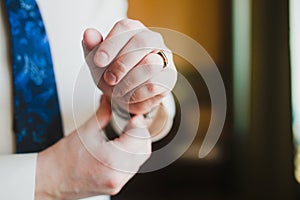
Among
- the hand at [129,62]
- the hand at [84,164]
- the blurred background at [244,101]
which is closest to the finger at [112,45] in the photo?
the hand at [129,62]

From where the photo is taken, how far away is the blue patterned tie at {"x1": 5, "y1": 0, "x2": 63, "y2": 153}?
52 cm

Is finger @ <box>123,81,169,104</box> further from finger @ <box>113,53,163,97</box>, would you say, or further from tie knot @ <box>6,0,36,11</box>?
tie knot @ <box>6,0,36,11</box>

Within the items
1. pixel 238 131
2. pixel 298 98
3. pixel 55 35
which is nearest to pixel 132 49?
pixel 55 35

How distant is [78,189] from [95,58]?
0.14 metres

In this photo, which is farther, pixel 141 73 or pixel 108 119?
pixel 108 119

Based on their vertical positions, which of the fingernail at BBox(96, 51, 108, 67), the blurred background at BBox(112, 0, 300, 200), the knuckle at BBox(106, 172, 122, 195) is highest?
the fingernail at BBox(96, 51, 108, 67)

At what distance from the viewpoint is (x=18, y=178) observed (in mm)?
438

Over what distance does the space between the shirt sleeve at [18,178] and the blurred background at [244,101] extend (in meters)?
1.05

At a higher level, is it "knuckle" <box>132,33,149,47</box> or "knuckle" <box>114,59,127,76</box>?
"knuckle" <box>132,33,149,47</box>

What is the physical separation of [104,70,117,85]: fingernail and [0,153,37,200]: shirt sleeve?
12 cm

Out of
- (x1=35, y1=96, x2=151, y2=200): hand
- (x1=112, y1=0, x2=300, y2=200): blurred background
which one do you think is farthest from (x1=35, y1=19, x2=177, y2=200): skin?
(x1=112, y1=0, x2=300, y2=200): blurred background

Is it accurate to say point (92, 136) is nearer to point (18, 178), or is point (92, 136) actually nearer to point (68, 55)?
point (18, 178)

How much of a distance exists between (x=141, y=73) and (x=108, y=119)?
0.12m

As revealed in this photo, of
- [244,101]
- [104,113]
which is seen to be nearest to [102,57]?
[104,113]
